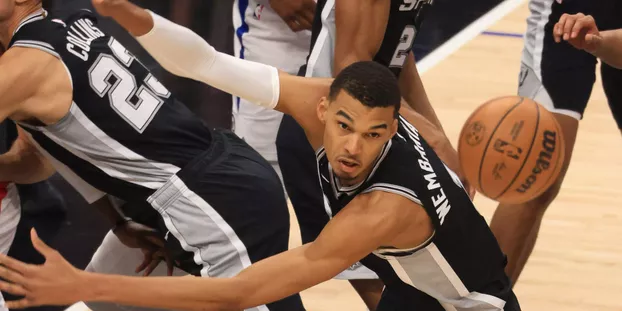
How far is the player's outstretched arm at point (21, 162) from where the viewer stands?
13.1ft

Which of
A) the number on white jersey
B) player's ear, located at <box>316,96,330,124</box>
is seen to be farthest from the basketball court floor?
player's ear, located at <box>316,96,330,124</box>

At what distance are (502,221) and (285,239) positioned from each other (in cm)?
122

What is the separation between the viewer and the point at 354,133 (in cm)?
311

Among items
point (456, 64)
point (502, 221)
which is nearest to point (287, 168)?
point (502, 221)

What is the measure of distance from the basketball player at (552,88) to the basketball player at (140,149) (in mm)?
1236

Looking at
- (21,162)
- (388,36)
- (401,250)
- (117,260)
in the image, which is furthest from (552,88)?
(21,162)

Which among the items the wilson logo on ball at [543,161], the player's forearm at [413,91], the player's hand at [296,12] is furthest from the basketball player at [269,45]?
the wilson logo on ball at [543,161]

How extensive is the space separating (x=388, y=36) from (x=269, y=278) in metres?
1.31

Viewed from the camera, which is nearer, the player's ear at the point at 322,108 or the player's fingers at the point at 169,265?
the player's ear at the point at 322,108

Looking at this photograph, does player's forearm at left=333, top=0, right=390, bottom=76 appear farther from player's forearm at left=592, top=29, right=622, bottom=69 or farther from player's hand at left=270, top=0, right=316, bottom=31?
player's hand at left=270, top=0, right=316, bottom=31

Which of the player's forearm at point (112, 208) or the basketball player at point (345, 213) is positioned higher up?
the basketball player at point (345, 213)

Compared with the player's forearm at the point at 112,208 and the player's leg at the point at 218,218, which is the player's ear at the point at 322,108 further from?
the player's forearm at the point at 112,208

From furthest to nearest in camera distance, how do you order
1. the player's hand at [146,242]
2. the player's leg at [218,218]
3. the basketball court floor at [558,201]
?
the basketball court floor at [558,201], the player's hand at [146,242], the player's leg at [218,218]

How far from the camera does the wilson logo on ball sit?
347cm
